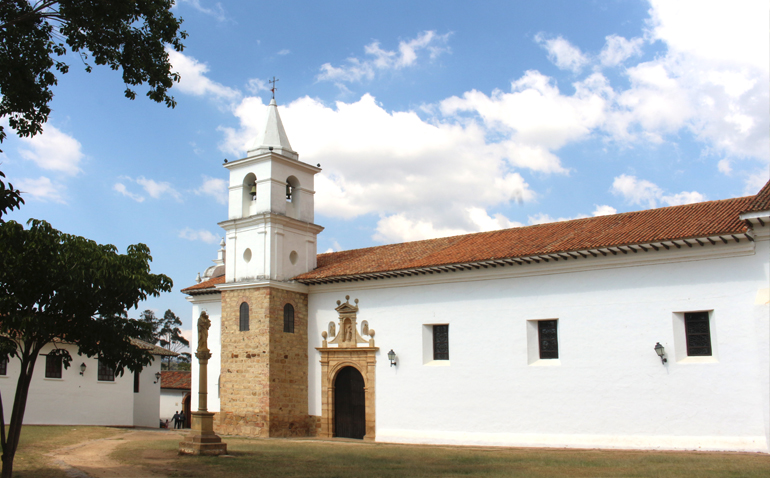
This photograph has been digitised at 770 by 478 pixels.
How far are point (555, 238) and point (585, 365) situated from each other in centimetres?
379

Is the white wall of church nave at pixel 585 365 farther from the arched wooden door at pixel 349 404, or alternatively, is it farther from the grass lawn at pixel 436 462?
the grass lawn at pixel 436 462

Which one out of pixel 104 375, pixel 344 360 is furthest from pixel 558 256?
pixel 104 375

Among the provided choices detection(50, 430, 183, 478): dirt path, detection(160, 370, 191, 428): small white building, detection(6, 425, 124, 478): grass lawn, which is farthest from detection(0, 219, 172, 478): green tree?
detection(160, 370, 191, 428): small white building

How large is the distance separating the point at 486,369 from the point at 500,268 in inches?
115

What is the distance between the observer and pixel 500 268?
18.1 metres

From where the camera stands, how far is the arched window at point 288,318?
70.4 ft

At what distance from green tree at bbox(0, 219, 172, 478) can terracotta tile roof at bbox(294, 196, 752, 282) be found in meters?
9.87

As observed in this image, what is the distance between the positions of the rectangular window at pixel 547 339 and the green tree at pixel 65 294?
10512 mm

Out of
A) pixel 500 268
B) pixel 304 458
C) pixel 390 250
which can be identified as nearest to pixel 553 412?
pixel 500 268

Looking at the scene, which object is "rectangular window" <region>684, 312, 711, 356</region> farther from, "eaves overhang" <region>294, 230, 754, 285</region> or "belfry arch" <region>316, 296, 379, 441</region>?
"belfry arch" <region>316, 296, 379, 441</region>

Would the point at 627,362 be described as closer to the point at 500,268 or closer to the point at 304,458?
the point at 500,268

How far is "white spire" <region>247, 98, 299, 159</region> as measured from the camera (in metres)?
23.1

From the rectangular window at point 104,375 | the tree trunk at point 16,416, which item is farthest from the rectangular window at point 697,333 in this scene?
the rectangular window at point 104,375

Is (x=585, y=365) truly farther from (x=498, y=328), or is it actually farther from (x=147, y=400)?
(x=147, y=400)
